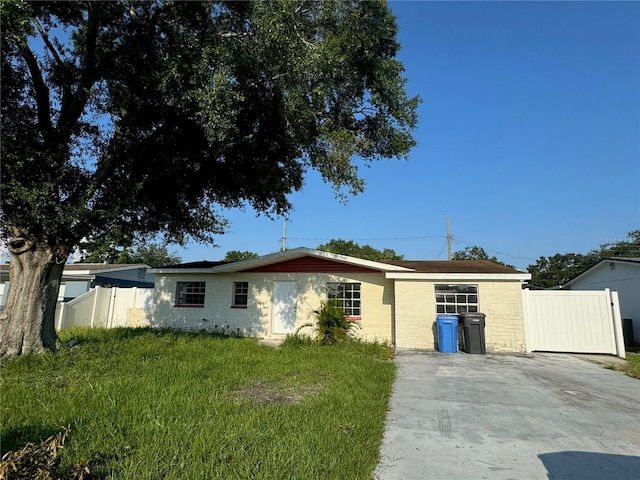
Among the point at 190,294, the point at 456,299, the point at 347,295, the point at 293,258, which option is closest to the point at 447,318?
the point at 456,299

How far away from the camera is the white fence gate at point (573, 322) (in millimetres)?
10938

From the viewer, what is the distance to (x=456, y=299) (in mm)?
12008

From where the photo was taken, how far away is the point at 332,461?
3.54 metres

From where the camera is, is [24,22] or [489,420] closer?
[489,420]

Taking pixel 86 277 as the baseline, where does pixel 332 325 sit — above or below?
below

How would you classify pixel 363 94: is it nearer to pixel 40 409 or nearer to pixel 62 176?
pixel 62 176

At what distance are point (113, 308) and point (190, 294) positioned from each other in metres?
3.66

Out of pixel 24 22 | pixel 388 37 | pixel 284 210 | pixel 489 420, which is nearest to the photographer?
pixel 489 420

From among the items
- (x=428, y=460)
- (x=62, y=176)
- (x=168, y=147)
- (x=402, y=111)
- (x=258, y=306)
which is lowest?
(x=428, y=460)

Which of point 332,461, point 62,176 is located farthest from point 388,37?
point 332,461

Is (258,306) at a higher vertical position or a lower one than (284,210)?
lower

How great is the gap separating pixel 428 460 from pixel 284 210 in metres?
8.55

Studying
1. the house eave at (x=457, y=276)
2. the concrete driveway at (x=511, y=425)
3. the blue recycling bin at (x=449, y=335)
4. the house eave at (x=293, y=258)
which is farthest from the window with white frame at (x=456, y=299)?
the concrete driveway at (x=511, y=425)

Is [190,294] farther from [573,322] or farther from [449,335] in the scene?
[573,322]
